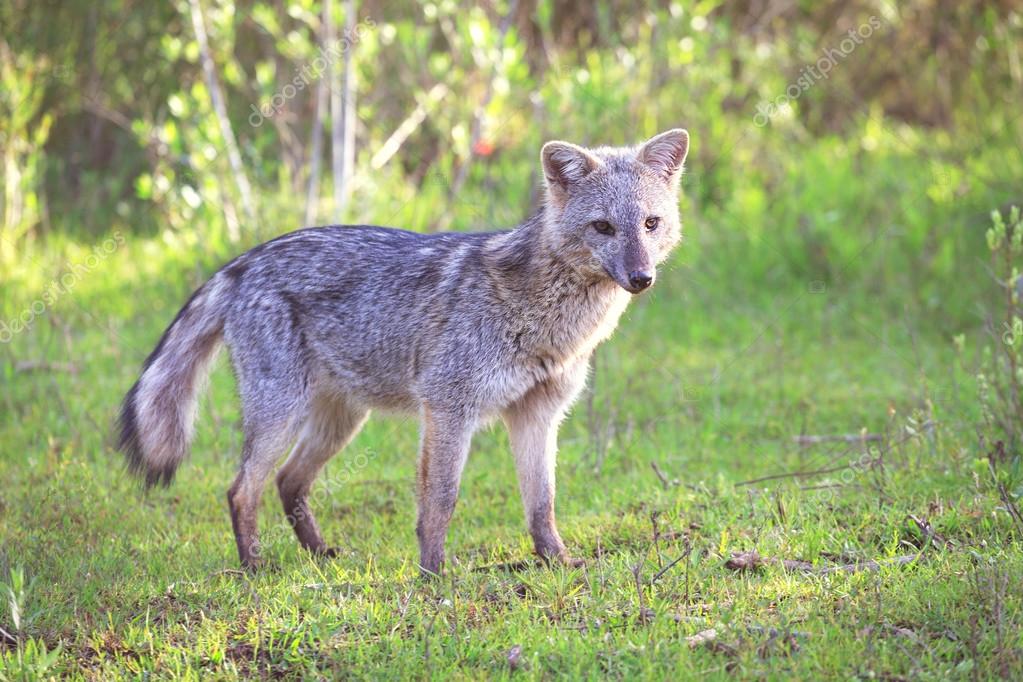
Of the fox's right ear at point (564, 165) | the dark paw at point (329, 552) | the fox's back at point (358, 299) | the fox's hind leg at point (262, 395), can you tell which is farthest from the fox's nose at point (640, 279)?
the dark paw at point (329, 552)

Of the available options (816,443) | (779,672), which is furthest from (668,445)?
(779,672)

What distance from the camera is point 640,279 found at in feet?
15.0

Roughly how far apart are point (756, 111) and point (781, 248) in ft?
7.64

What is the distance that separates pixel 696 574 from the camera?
14.7ft

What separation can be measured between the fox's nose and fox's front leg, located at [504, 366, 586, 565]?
0.69 meters

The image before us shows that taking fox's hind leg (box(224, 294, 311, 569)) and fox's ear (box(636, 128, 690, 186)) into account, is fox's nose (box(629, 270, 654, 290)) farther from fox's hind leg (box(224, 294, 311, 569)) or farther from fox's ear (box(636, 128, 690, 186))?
fox's hind leg (box(224, 294, 311, 569))

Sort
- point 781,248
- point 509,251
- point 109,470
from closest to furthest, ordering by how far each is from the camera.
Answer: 1. point 509,251
2. point 109,470
3. point 781,248

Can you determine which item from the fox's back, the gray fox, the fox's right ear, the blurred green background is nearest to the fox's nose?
the gray fox

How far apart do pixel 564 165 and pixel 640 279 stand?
796 mm

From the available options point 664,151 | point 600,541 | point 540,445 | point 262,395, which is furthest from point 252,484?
point 664,151

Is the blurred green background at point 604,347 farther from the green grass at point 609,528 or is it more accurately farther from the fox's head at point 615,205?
the fox's head at point 615,205

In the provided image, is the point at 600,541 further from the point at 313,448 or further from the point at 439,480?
the point at 313,448

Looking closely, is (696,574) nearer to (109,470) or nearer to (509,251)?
(509,251)

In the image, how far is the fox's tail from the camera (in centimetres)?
527
